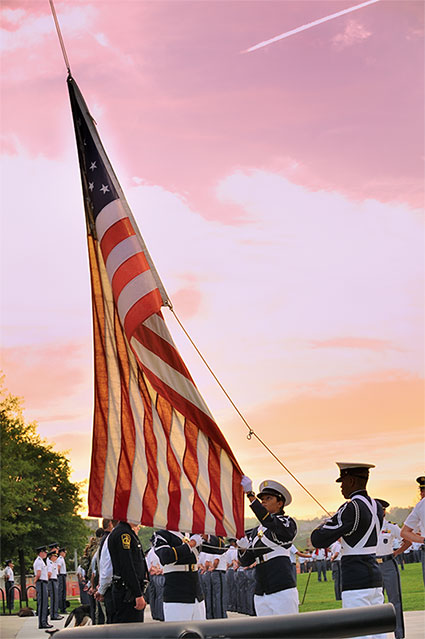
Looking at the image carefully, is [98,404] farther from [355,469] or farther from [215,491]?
[355,469]

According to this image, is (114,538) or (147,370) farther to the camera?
(114,538)

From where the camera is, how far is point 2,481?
167ft

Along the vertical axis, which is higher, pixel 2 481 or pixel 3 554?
pixel 2 481

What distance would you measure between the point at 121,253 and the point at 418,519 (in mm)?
6763

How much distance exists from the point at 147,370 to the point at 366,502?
263cm

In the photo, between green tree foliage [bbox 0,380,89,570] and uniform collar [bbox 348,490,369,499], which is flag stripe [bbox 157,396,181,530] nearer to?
uniform collar [bbox 348,490,369,499]

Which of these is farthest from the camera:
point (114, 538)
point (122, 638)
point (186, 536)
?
point (186, 536)

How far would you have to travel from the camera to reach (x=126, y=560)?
809 centimetres

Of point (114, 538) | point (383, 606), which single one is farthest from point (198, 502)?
point (383, 606)

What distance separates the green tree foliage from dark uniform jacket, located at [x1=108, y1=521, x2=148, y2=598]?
42.1 meters

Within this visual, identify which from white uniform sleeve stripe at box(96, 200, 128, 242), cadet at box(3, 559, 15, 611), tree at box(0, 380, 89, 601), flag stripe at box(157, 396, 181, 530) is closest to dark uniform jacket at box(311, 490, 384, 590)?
flag stripe at box(157, 396, 181, 530)

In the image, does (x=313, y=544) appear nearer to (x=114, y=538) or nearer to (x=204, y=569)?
(x=114, y=538)

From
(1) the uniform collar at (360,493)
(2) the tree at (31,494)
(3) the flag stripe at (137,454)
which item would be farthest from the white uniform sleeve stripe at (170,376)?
(2) the tree at (31,494)

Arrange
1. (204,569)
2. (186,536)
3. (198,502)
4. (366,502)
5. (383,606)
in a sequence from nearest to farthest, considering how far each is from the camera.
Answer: (383,606)
(198,502)
(366,502)
(186,536)
(204,569)
